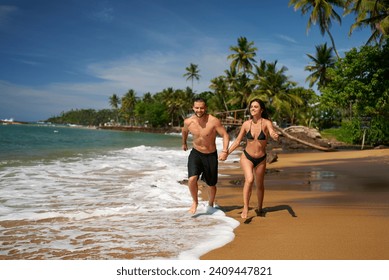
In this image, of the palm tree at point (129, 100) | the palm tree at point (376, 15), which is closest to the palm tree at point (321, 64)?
the palm tree at point (376, 15)

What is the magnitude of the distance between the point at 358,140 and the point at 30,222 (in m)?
23.9

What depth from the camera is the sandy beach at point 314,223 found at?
2887 mm

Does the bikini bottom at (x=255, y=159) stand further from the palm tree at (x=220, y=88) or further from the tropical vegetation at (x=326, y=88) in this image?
the palm tree at (x=220, y=88)

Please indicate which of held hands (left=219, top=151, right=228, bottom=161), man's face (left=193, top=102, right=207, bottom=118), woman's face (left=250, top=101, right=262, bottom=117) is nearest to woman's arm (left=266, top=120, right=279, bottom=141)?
woman's face (left=250, top=101, right=262, bottom=117)

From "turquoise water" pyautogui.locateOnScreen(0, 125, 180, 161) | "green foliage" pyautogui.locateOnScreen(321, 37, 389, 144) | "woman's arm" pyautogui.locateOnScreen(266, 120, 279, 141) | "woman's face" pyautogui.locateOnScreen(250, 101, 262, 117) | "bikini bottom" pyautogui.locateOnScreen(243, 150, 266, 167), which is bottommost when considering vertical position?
"turquoise water" pyautogui.locateOnScreen(0, 125, 180, 161)

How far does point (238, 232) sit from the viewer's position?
359 cm

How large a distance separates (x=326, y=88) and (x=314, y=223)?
1840 centimetres

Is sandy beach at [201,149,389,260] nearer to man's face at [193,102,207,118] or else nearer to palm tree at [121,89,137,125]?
man's face at [193,102,207,118]

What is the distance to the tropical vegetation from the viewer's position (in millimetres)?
17344

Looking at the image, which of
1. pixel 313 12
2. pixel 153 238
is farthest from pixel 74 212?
pixel 313 12

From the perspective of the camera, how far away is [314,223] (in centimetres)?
379

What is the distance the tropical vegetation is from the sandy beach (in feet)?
41.0

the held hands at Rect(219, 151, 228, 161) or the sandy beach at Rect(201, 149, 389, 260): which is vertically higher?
the held hands at Rect(219, 151, 228, 161)
